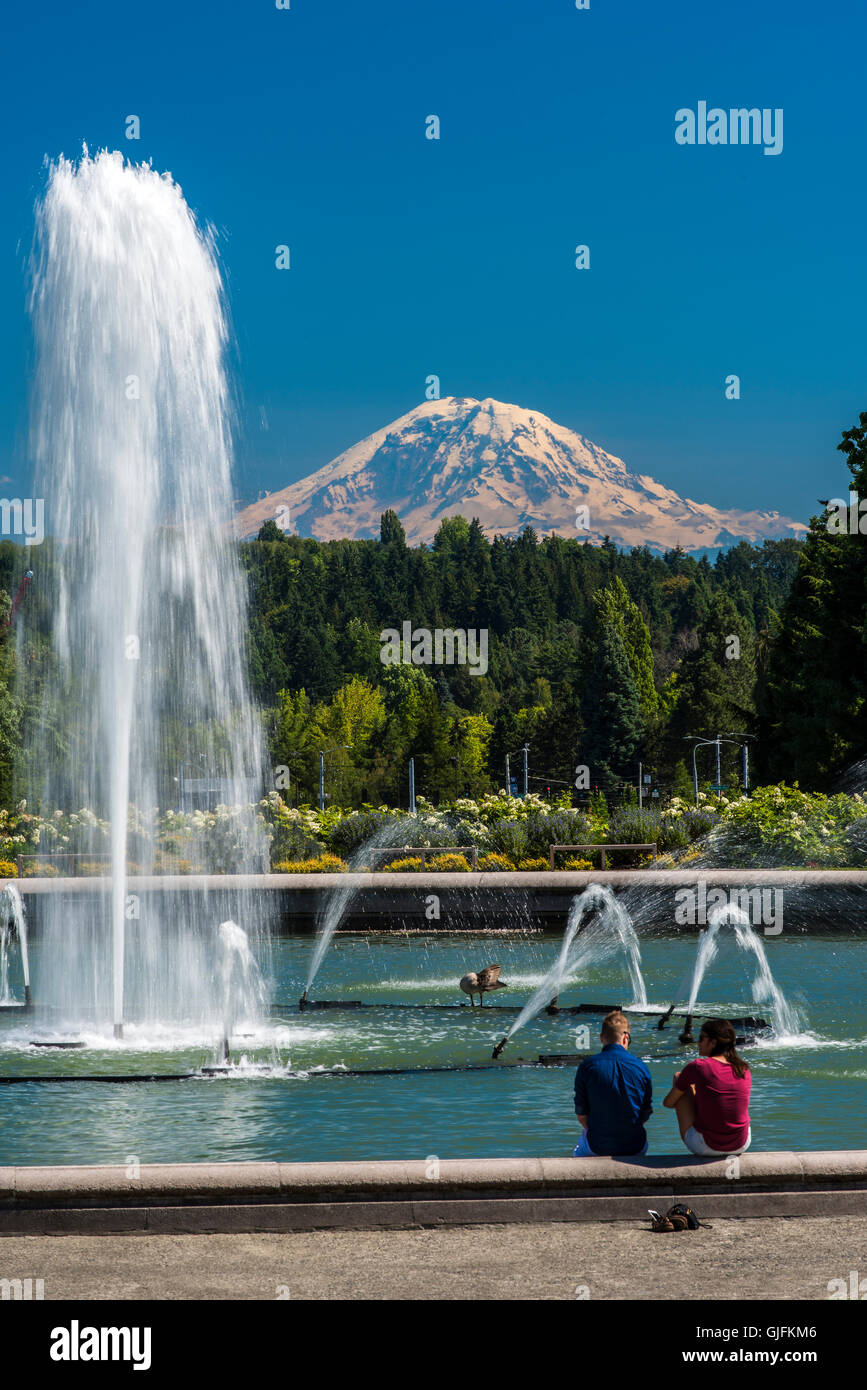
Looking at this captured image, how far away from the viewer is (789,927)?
24594 mm

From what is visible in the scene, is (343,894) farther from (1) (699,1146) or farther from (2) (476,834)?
(1) (699,1146)

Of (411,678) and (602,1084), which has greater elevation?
(411,678)

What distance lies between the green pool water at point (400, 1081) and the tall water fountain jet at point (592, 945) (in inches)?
10.1

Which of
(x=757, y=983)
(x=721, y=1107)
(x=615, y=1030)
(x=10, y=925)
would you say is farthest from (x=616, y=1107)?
(x=10, y=925)

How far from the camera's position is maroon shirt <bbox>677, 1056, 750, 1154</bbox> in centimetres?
853

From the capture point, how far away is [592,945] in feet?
81.1

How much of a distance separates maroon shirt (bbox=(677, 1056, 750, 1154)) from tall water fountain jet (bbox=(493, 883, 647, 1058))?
7.89 meters

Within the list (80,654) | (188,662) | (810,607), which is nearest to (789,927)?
(188,662)

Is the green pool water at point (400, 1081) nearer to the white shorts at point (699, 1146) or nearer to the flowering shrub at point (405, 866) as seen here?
the white shorts at point (699, 1146)

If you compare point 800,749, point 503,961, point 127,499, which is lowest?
point 503,961

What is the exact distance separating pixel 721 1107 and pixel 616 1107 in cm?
61
